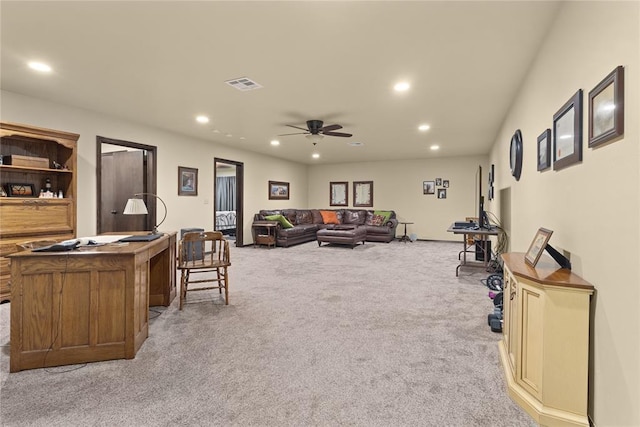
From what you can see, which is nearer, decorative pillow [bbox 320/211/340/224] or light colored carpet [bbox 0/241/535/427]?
light colored carpet [bbox 0/241/535/427]

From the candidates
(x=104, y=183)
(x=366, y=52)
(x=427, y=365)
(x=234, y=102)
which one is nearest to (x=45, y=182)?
(x=104, y=183)

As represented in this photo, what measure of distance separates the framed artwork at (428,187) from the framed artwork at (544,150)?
7075mm

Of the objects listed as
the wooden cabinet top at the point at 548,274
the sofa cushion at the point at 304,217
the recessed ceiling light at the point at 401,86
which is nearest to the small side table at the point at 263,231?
the sofa cushion at the point at 304,217

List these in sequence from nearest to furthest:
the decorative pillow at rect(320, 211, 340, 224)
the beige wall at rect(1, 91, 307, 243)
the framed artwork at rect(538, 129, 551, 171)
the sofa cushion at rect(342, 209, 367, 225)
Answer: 1. the framed artwork at rect(538, 129, 551, 171)
2. the beige wall at rect(1, 91, 307, 243)
3. the sofa cushion at rect(342, 209, 367, 225)
4. the decorative pillow at rect(320, 211, 340, 224)

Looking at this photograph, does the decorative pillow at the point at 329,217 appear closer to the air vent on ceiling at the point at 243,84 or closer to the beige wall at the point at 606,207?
→ the air vent on ceiling at the point at 243,84

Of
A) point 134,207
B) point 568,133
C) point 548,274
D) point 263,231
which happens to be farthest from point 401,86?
point 263,231

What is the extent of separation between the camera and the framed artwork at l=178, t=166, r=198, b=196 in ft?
20.4

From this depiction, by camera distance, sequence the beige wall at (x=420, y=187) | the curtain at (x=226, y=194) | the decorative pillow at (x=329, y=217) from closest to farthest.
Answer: the beige wall at (x=420, y=187)
the decorative pillow at (x=329, y=217)
the curtain at (x=226, y=194)

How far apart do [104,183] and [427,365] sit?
19.5ft

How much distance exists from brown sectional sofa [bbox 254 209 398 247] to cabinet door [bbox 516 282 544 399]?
255 inches

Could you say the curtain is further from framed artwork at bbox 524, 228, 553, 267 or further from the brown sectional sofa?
framed artwork at bbox 524, 228, 553, 267

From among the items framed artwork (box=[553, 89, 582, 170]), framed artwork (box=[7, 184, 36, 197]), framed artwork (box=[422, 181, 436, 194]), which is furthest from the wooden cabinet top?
framed artwork (box=[422, 181, 436, 194])

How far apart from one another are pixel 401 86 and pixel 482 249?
339 cm

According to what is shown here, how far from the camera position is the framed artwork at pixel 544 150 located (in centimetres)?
238
